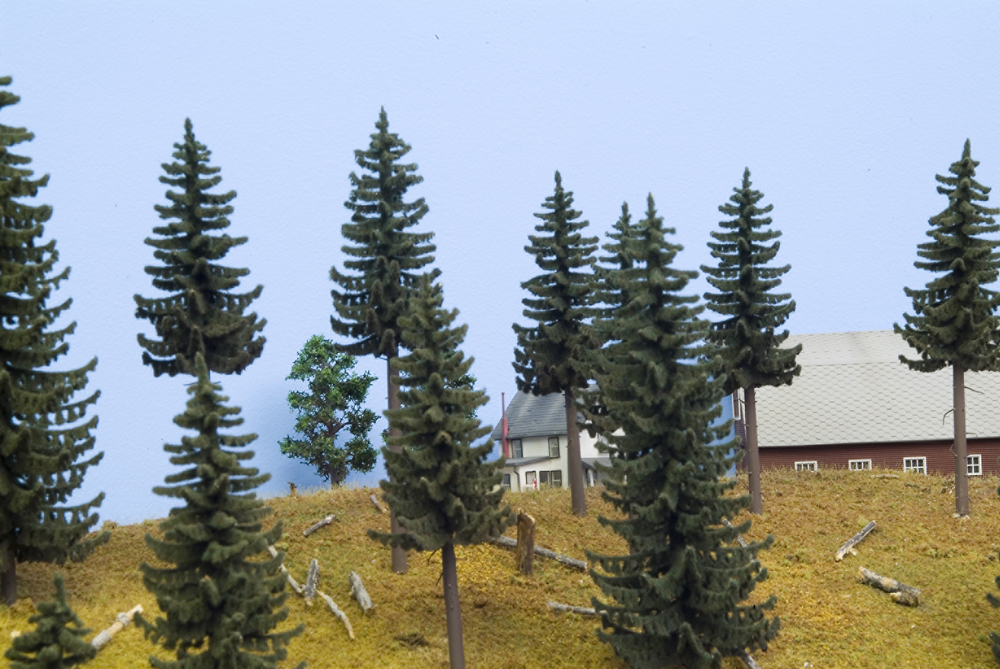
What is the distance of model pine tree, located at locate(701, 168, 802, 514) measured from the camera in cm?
3975

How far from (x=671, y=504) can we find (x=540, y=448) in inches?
1350

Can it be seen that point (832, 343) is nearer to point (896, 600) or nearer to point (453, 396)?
point (896, 600)

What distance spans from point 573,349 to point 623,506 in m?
11.1

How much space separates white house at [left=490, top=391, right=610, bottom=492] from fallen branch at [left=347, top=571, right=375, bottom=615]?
26582mm

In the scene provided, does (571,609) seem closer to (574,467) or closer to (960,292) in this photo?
(574,467)

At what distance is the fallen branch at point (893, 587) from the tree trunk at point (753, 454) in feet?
18.2

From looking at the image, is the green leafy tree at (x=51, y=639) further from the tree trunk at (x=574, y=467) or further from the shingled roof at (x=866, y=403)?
the shingled roof at (x=866, y=403)

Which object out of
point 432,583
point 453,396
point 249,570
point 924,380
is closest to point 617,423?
point 453,396

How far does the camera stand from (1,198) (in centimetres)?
2961

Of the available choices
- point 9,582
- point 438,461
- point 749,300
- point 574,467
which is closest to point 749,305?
point 749,300

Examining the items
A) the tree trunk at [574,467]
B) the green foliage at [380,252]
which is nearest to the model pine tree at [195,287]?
the green foliage at [380,252]

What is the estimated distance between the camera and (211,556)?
2269 centimetres

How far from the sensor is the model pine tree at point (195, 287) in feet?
110

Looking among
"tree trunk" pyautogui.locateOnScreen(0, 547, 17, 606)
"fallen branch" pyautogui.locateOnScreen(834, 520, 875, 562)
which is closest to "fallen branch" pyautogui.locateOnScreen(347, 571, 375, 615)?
"tree trunk" pyautogui.locateOnScreen(0, 547, 17, 606)
